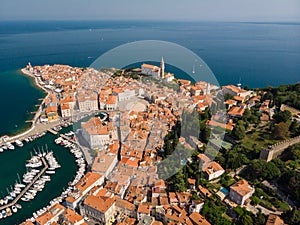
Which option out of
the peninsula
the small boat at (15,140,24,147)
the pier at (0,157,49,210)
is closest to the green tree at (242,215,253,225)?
the peninsula

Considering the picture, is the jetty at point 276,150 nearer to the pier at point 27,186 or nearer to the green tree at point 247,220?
the green tree at point 247,220

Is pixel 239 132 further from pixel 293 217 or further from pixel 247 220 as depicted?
pixel 247 220

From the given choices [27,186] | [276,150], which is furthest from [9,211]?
[276,150]

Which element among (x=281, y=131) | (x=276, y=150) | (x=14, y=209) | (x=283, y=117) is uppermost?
(x=283, y=117)

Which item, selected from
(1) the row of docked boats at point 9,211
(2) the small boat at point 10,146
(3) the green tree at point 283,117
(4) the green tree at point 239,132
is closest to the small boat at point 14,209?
(1) the row of docked boats at point 9,211

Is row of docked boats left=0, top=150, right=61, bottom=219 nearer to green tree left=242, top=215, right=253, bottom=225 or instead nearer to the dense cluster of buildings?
the dense cluster of buildings

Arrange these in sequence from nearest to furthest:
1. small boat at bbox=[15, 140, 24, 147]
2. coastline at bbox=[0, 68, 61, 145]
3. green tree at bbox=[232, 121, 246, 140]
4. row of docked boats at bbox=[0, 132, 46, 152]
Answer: green tree at bbox=[232, 121, 246, 140] → row of docked boats at bbox=[0, 132, 46, 152] → small boat at bbox=[15, 140, 24, 147] → coastline at bbox=[0, 68, 61, 145]

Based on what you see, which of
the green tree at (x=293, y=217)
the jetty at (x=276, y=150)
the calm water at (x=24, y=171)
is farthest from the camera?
the jetty at (x=276, y=150)

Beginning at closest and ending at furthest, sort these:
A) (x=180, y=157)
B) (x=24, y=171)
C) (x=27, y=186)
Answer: (x=27, y=186)
(x=180, y=157)
(x=24, y=171)

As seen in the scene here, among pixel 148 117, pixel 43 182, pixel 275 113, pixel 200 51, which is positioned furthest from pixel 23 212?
pixel 200 51

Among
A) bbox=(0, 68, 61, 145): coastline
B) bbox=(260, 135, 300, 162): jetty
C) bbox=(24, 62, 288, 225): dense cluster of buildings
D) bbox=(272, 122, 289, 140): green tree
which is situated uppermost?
bbox=(272, 122, 289, 140): green tree

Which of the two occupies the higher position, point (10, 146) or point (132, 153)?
point (132, 153)
